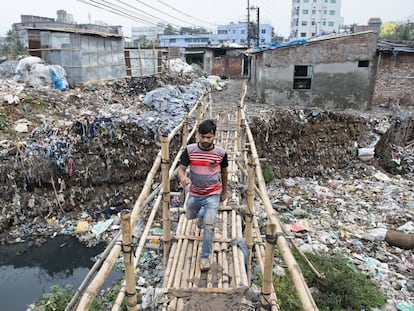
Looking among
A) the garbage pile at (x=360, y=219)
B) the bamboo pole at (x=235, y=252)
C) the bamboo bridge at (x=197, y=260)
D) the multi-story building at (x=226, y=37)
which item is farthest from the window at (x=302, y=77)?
the multi-story building at (x=226, y=37)

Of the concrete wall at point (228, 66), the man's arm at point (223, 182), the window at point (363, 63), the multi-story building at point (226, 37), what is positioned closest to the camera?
the man's arm at point (223, 182)

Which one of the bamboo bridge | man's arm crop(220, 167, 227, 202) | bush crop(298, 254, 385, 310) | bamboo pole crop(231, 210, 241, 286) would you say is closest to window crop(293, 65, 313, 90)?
bush crop(298, 254, 385, 310)

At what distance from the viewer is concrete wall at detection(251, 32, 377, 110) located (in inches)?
402

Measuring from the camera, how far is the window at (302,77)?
35.4 ft

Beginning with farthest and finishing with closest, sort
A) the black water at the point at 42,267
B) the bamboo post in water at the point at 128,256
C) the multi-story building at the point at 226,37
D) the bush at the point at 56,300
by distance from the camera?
the multi-story building at the point at 226,37, the black water at the point at 42,267, the bush at the point at 56,300, the bamboo post in water at the point at 128,256

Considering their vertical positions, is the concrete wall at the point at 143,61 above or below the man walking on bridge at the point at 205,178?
above

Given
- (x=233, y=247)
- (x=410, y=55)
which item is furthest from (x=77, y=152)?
(x=410, y=55)

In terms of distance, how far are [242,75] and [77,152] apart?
1548cm

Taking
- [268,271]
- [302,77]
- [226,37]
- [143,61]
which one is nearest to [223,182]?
[268,271]

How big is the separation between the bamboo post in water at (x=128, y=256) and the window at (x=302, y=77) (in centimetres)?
1024

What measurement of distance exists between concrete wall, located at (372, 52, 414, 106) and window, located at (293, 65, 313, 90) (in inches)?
85.6

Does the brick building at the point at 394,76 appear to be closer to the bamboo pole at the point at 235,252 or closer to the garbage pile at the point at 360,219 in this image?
the garbage pile at the point at 360,219

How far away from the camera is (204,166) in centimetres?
275

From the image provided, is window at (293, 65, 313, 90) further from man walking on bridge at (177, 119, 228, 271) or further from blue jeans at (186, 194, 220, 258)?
blue jeans at (186, 194, 220, 258)
